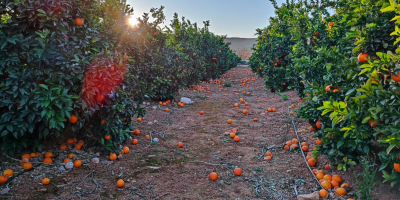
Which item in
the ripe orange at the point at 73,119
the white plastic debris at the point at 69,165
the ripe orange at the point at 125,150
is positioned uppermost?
the ripe orange at the point at 73,119

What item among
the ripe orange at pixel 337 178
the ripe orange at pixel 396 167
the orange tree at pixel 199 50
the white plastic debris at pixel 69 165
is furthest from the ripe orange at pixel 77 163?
the orange tree at pixel 199 50

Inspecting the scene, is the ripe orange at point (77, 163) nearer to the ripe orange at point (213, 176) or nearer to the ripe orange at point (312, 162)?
the ripe orange at point (213, 176)

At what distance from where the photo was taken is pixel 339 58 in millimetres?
3389

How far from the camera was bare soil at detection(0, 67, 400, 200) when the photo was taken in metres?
3.28

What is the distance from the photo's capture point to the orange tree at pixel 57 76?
3.36 m

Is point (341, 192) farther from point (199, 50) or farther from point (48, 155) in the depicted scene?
point (199, 50)

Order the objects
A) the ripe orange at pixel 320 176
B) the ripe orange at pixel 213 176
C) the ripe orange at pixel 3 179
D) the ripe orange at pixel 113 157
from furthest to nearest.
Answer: the ripe orange at pixel 113 157, the ripe orange at pixel 213 176, the ripe orange at pixel 320 176, the ripe orange at pixel 3 179

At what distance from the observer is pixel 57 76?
11.6ft

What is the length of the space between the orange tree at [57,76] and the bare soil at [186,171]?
409 mm

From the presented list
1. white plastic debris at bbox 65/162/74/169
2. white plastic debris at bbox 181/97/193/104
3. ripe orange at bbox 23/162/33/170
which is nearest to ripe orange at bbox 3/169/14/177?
ripe orange at bbox 23/162/33/170

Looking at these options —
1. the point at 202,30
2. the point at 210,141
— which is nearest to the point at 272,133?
the point at 210,141

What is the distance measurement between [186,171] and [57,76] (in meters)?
2.30

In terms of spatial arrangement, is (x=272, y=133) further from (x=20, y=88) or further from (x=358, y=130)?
(x=20, y=88)

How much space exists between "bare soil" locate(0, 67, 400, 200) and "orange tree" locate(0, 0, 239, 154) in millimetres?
409
